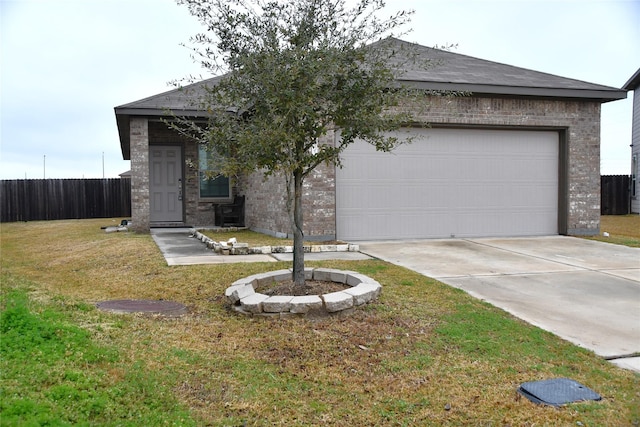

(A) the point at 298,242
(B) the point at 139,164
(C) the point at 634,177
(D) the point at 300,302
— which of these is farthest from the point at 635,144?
(D) the point at 300,302

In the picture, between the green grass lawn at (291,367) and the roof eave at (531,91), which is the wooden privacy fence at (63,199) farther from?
the green grass lawn at (291,367)

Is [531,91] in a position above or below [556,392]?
above

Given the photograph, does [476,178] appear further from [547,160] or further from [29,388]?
[29,388]

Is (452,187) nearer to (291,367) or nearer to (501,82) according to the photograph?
(501,82)

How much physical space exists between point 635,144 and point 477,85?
1345cm

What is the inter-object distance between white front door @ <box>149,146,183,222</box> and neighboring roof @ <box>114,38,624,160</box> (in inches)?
74.9

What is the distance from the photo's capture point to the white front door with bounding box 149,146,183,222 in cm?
1425

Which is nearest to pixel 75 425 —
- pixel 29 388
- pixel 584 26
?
pixel 29 388

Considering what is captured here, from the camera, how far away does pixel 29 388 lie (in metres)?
2.64

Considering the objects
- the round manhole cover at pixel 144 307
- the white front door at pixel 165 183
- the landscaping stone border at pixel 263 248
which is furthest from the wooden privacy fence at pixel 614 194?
the round manhole cover at pixel 144 307

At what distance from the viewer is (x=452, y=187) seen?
10.7 metres

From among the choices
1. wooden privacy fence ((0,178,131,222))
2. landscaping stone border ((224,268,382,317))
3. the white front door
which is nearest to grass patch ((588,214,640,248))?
landscaping stone border ((224,268,382,317))

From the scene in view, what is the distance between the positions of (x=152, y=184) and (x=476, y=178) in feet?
30.0

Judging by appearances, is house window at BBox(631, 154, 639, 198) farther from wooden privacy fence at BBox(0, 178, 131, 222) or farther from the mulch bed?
wooden privacy fence at BBox(0, 178, 131, 222)
